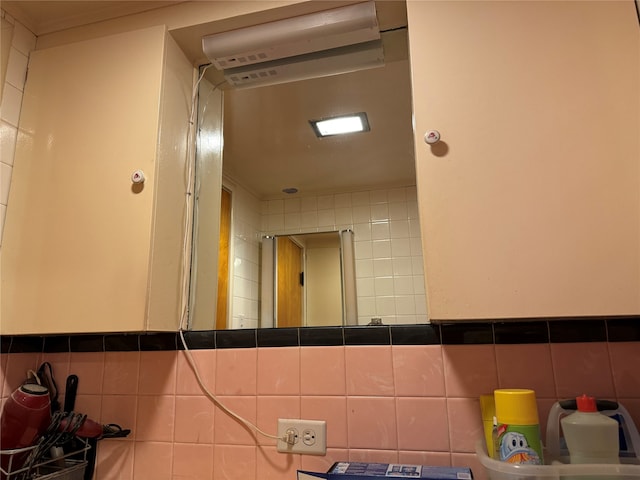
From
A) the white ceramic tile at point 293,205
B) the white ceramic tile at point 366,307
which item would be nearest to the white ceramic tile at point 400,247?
the white ceramic tile at point 366,307

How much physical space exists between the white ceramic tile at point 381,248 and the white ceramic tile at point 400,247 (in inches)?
0.7

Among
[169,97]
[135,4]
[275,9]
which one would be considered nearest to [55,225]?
[169,97]

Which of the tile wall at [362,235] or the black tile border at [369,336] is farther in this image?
the tile wall at [362,235]

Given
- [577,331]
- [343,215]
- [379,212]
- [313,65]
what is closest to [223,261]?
[343,215]

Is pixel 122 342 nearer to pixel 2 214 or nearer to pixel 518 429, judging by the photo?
pixel 2 214

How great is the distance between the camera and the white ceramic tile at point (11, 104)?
1.18 meters

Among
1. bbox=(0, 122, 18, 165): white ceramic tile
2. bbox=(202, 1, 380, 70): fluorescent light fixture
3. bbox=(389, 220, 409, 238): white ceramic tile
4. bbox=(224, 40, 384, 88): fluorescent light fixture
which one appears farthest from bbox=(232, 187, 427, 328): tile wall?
bbox=(0, 122, 18, 165): white ceramic tile

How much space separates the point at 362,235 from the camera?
1705mm

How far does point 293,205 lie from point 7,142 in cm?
99

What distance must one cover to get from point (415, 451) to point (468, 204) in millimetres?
587

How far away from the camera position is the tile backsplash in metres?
0.93

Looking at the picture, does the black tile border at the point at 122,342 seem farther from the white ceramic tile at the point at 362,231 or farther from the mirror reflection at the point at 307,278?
the white ceramic tile at the point at 362,231

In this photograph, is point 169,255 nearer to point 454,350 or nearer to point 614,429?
point 454,350

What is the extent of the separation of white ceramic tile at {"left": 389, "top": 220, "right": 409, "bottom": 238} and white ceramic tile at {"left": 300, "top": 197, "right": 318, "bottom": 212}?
338mm
